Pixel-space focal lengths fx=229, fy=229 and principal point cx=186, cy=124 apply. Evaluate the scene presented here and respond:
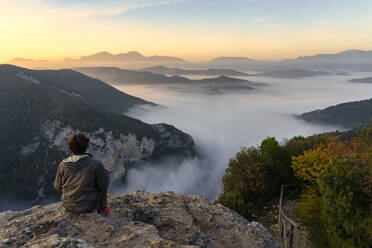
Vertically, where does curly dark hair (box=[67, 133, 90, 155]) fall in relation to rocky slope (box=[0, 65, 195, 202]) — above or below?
above

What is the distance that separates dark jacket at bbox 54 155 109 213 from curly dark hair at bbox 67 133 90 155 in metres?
0.13

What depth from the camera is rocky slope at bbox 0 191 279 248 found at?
514cm

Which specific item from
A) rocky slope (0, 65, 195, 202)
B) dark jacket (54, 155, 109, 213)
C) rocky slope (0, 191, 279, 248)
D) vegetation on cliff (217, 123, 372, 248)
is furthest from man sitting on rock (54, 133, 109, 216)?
rocky slope (0, 65, 195, 202)

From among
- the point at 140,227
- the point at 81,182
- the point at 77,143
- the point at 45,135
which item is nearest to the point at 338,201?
the point at 140,227

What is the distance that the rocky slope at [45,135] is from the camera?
10506 cm

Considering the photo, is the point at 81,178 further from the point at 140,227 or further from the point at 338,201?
the point at 338,201

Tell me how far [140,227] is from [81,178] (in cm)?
192

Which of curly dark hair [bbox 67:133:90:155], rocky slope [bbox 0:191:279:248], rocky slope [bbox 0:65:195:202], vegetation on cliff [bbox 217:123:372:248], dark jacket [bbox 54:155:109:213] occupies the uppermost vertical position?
curly dark hair [bbox 67:133:90:155]

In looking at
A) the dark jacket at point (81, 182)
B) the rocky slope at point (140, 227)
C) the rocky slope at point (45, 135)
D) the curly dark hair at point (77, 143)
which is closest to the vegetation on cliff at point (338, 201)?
the rocky slope at point (140, 227)

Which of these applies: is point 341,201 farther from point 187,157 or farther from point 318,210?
point 187,157

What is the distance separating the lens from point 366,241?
11.5 metres

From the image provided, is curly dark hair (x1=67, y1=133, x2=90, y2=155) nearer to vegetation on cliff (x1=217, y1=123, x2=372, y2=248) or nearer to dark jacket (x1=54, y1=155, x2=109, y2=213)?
dark jacket (x1=54, y1=155, x2=109, y2=213)

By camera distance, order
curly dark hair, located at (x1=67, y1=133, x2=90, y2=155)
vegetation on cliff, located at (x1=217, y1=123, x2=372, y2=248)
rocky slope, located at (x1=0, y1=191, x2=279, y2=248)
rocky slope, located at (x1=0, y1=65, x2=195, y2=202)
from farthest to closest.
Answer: rocky slope, located at (x1=0, y1=65, x2=195, y2=202) → vegetation on cliff, located at (x1=217, y1=123, x2=372, y2=248) → curly dark hair, located at (x1=67, y1=133, x2=90, y2=155) → rocky slope, located at (x1=0, y1=191, x2=279, y2=248)

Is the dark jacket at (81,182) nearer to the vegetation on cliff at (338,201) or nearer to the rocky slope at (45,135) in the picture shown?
the vegetation on cliff at (338,201)
